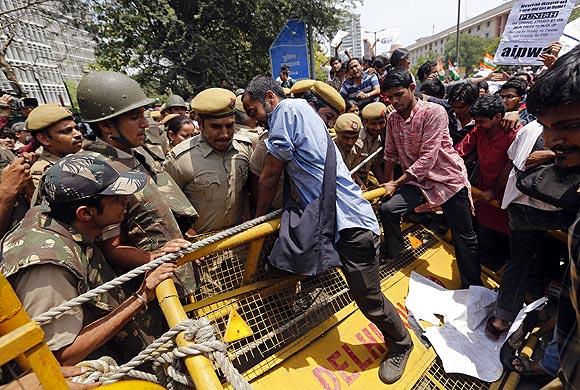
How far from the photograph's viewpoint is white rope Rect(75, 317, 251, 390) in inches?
49.9

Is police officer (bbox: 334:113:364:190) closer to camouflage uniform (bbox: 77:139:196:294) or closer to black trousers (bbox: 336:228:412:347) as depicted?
black trousers (bbox: 336:228:412:347)

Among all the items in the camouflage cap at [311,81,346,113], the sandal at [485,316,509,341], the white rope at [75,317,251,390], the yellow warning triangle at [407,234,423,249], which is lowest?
the sandal at [485,316,509,341]

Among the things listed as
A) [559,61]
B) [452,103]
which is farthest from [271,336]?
[452,103]

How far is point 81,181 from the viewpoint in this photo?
1427 mm

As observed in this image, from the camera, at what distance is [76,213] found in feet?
4.79

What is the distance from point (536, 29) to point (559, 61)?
16.5 feet

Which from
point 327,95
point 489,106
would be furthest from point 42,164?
point 489,106

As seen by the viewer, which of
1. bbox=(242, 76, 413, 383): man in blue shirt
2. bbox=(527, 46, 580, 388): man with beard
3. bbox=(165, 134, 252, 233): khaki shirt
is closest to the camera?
bbox=(527, 46, 580, 388): man with beard

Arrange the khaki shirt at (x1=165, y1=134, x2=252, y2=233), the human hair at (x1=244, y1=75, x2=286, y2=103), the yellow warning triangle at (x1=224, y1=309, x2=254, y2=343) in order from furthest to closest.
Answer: the khaki shirt at (x1=165, y1=134, x2=252, y2=233), the human hair at (x1=244, y1=75, x2=286, y2=103), the yellow warning triangle at (x1=224, y1=309, x2=254, y2=343)

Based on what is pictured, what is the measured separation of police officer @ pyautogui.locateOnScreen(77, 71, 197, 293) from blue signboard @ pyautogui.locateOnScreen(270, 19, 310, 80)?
25.8ft

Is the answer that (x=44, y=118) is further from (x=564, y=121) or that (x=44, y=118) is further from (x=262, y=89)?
(x=564, y=121)

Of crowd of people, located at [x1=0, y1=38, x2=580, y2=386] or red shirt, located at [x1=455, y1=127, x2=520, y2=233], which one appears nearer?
crowd of people, located at [x1=0, y1=38, x2=580, y2=386]

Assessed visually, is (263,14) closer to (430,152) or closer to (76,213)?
(430,152)

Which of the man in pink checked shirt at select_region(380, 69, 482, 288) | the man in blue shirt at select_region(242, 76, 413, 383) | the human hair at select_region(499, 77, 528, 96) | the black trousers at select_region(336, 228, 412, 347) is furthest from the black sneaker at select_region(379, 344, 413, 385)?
the human hair at select_region(499, 77, 528, 96)
